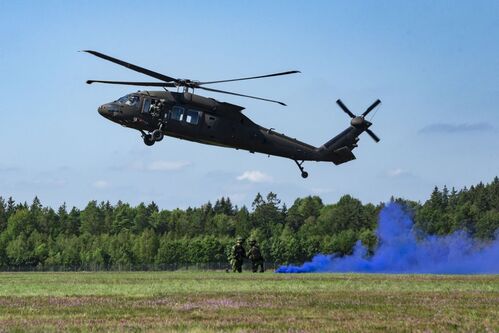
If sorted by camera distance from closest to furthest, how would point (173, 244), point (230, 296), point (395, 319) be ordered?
point (395, 319), point (230, 296), point (173, 244)

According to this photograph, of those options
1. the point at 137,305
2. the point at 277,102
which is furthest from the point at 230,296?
the point at 277,102

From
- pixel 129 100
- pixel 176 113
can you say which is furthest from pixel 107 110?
pixel 176 113

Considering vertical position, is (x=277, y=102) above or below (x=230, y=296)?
above

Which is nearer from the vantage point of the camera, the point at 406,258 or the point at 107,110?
the point at 107,110

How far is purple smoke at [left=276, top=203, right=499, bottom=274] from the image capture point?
227 ft

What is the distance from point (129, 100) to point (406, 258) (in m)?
38.1

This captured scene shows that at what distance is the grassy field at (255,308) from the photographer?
2020 cm

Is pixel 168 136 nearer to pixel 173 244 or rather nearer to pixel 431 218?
pixel 173 244

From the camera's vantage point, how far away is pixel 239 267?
2169 inches

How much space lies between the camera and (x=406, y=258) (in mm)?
78875

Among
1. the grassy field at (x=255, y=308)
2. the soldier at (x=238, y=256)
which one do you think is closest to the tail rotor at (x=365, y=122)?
the soldier at (x=238, y=256)

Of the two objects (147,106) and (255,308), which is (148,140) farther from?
(255,308)

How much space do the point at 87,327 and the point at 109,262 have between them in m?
171

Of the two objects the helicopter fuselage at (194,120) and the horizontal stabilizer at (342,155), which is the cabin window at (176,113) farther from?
the horizontal stabilizer at (342,155)
